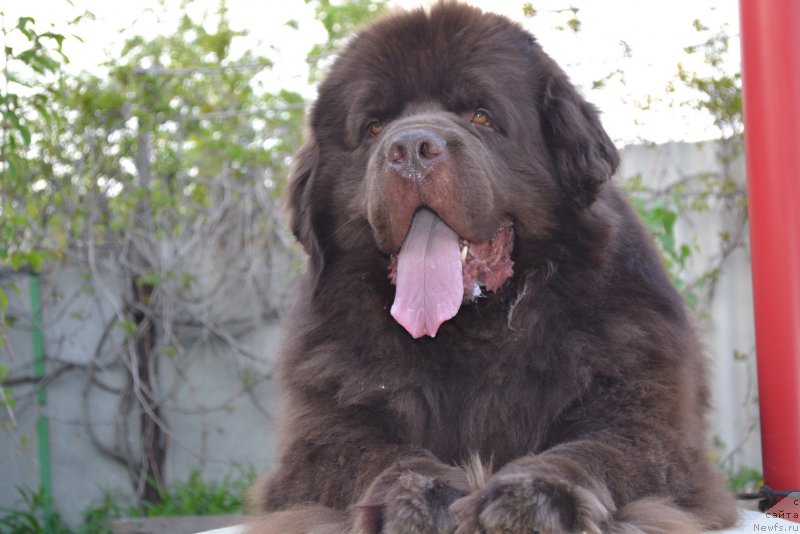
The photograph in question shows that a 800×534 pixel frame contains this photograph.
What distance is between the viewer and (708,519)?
7.59ft

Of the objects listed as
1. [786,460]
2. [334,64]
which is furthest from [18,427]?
[786,460]

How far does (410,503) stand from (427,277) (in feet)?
2.27

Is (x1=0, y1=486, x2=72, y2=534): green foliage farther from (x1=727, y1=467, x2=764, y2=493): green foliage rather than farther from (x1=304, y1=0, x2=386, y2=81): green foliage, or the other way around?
(x1=727, y1=467, x2=764, y2=493): green foliage

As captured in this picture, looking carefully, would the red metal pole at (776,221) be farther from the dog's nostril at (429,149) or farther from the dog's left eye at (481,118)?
the dog's nostril at (429,149)

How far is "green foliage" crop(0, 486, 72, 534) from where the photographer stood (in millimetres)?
5020

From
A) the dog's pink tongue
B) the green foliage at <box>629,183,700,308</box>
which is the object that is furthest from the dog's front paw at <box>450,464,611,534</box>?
the green foliage at <box>629,183,700,308</box>

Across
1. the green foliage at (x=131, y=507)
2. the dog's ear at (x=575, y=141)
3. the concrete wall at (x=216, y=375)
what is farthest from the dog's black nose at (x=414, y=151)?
the concrete wall at (x=216, y=375)

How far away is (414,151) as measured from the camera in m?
2.35

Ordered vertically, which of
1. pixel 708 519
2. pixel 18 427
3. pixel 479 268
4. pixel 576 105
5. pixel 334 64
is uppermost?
pixel 334 64

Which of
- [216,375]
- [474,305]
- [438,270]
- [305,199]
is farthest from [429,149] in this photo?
[216,375]

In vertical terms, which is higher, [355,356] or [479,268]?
[479,268]

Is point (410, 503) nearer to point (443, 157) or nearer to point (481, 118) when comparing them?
point (443, 157)

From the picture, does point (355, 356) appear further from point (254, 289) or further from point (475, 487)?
point (254, 289)

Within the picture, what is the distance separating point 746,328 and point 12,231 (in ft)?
14.4
